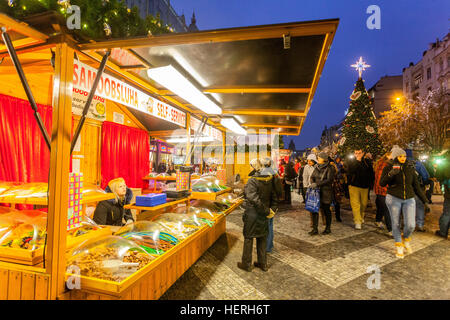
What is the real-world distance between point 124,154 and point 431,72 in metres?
40.0

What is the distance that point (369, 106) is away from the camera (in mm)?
13781

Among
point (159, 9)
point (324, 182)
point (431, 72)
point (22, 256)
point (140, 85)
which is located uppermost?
point (159, 9)

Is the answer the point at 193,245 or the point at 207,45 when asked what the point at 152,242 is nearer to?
the point at 193,245

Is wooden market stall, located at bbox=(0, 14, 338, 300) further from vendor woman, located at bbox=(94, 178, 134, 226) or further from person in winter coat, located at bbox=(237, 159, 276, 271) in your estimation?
vendor woman, located at bbox=(94, 178, 134, 226)

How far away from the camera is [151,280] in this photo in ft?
9.64

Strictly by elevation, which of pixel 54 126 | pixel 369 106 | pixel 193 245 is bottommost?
pixel 193 245

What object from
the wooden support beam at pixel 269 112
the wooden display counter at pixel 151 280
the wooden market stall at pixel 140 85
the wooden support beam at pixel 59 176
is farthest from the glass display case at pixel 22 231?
the wooden support beam at pixel 269 112

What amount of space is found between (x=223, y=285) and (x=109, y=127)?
18.3 ft

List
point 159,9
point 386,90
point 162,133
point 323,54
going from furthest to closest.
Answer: point 386,90 → point 159,9 → point 162,133 → point 323,54

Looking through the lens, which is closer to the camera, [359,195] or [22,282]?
[22,282]

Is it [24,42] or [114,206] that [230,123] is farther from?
[24,42]

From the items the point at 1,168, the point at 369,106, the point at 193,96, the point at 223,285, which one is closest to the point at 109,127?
the point at 1,168

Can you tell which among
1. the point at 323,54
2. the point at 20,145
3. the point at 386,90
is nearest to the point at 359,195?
the point at 323,54

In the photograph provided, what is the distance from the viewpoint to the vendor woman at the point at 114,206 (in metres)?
4.04
